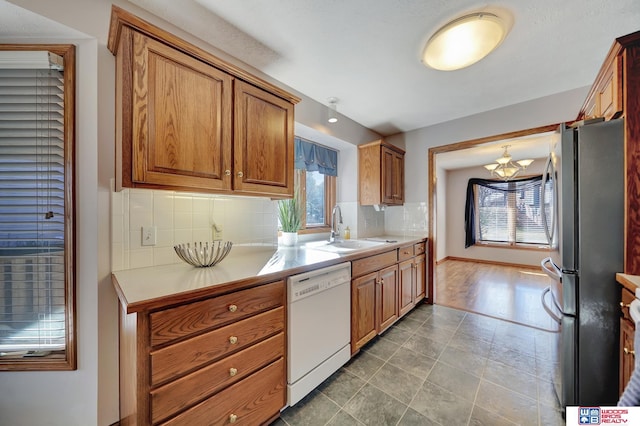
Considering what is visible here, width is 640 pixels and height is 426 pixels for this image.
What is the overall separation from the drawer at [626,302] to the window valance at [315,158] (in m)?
2.43

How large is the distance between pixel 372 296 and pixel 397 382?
63cm

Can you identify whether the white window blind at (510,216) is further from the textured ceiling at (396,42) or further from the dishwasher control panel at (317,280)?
the dishwasher control panel at (317,280)

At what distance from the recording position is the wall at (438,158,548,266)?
536cm

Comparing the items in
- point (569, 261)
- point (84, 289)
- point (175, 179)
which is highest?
point (175, 179)

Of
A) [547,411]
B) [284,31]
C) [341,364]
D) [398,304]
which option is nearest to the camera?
[547,411]

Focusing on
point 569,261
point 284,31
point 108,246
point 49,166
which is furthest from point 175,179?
point 569,261

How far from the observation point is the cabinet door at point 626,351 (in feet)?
3.38

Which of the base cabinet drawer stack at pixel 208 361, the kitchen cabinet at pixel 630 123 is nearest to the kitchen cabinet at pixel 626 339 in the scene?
the kitchen cabinet at pixel 630 123

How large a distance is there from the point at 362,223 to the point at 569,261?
78.3 inches

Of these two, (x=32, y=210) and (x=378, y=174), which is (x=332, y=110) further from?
(x=32, y=210)

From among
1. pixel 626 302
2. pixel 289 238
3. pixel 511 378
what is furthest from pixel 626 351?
pixel 289 238

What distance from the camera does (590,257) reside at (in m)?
1.24

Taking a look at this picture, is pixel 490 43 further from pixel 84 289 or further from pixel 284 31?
pixel 84 289

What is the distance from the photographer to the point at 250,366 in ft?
3.84
